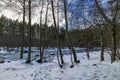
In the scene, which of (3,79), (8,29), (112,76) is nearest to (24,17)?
(3,79)

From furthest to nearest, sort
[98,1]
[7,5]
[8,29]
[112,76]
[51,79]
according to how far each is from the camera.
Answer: [8,29]
[7,5]
[98,1]
[51,79]
[112,76]

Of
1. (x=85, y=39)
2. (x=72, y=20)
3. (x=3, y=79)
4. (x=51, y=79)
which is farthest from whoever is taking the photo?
(x=85, y=39)

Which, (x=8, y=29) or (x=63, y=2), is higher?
(x=8, y=29)

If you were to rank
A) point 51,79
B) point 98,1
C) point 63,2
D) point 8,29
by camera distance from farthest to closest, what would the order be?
1. point 8,29
2. point 63,2
3. point 98,1
4. point 51,79

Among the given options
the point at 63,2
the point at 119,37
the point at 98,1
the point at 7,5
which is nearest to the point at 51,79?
the point at 98,1

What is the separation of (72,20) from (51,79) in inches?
432

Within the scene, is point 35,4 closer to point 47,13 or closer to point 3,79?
point 47,13

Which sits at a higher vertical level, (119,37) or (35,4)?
(35,4)

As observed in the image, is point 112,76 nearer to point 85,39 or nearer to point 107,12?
point 107,12

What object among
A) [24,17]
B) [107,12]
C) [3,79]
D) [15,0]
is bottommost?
[3,79]

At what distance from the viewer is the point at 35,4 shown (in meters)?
22.8

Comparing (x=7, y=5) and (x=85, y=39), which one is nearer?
(x=7, y=5)

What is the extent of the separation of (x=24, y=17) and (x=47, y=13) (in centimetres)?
324

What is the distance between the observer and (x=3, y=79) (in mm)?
11961
